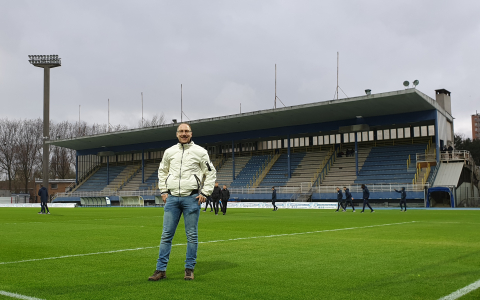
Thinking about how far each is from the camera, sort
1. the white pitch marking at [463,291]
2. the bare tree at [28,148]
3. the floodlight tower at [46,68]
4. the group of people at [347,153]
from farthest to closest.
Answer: the bare tree at [28,148]
the floodlight tower at [46,68]
the group of people at [347,153]
the white pitch marking at [463,291]

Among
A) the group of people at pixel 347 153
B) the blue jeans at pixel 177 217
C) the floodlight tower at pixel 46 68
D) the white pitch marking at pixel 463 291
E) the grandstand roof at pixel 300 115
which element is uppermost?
the floodlight tower at pixel 46 68

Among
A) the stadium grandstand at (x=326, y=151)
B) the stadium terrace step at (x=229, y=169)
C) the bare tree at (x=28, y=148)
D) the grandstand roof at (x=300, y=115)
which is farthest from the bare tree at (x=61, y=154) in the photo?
the stadium terrace step at (x=229, y=169)

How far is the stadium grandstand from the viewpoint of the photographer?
40969 millimetres

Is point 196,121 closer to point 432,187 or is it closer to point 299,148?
point 299,148

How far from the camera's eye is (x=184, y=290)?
5.32 meters

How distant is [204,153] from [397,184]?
36951 millimetres

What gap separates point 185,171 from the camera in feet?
20.6

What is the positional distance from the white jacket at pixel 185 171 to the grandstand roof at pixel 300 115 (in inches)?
1356

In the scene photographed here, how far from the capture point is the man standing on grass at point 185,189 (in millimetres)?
6184

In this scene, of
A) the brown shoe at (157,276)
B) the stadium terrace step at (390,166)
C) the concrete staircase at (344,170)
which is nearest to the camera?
the brown shoe at (157,276)

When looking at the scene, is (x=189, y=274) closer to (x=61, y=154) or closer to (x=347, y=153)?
(x=347, y=153)

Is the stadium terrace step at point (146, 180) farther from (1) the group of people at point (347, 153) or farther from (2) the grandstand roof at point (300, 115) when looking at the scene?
(1) the group of people at point (347, 153)

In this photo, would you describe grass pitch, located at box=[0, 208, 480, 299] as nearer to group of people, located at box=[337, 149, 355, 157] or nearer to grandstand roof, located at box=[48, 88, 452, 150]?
grandstand roof, located at box=[48, 88, 452, 150]

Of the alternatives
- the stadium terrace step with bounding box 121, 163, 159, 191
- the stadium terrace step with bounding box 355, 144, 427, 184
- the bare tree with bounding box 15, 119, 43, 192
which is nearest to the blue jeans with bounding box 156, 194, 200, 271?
the stadium terrace step with bounding box 355, 144, 427, 184
